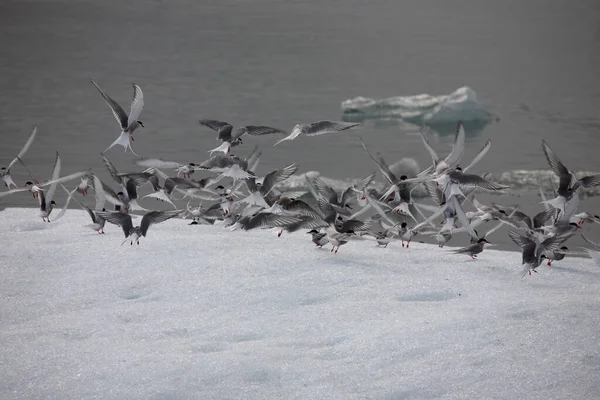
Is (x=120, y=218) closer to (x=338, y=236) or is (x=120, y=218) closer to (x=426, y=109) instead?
(x=338, y=236)

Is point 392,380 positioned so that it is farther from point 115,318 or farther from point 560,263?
point 560,263

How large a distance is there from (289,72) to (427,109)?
11.4ft

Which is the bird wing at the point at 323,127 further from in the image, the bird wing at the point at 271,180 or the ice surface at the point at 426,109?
the ice surface at the point at 426,109

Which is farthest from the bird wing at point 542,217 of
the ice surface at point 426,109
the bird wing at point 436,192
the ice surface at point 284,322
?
the ice surface at point 426,109

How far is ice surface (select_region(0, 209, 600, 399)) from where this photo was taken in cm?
227

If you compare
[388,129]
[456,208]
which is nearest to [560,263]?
[456,208]

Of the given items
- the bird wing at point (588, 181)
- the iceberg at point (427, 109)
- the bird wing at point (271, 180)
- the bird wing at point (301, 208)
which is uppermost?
the bird wing at point (588, 181)

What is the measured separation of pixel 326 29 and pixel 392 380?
14613 millimetres

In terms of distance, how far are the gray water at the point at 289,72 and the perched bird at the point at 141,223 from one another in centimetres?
351

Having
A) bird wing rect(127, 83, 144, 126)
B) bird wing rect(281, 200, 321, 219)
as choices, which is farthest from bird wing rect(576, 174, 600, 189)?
bird wing rect(127, 83, 144, 126)

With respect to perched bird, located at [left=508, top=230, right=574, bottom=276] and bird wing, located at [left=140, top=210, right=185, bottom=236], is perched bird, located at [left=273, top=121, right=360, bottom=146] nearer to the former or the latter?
bird wing, located at [left=140, top=210, right=185, bottom=236]

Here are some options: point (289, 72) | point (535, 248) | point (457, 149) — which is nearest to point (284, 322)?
point (457, 149)

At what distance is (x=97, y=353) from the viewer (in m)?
2.48

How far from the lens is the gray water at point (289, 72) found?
924 centimetres
